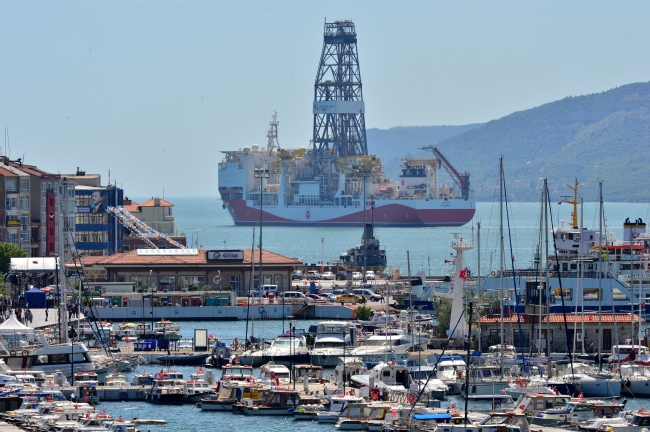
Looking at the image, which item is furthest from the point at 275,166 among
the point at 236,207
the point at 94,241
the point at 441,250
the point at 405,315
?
the point at 405,315

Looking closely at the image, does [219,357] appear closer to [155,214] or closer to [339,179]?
[155,214]

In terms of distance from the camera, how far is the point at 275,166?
180625mm

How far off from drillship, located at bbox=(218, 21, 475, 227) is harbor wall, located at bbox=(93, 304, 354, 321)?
11629cm

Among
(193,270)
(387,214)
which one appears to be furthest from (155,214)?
(387,214)

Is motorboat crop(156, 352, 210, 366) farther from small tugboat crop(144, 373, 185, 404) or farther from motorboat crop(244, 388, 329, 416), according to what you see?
motorboat crop(244, 388, 329, 416)

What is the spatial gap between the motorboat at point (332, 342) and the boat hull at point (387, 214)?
131872mm

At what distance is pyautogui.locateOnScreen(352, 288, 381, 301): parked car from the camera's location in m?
59.0

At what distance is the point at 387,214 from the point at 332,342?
136 metres

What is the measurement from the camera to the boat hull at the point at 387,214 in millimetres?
174875

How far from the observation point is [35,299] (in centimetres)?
5034

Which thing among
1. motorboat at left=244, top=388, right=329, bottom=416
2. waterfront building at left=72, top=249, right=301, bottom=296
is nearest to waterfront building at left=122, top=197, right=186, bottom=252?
waterfront building at left=72, top=249, right=301, bottom=296

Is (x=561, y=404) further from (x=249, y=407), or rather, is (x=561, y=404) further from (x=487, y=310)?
(x=487, y=310)

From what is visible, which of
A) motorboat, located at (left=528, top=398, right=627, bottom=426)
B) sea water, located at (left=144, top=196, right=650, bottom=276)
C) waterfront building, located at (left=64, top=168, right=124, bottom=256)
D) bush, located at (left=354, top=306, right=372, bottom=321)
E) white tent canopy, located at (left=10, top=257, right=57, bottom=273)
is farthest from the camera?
sea water, located at (left=144, top=196, right=650, bottom=276)

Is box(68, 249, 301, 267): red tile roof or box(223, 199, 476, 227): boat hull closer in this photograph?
box(68, 249, 301, 267): red tile roof
